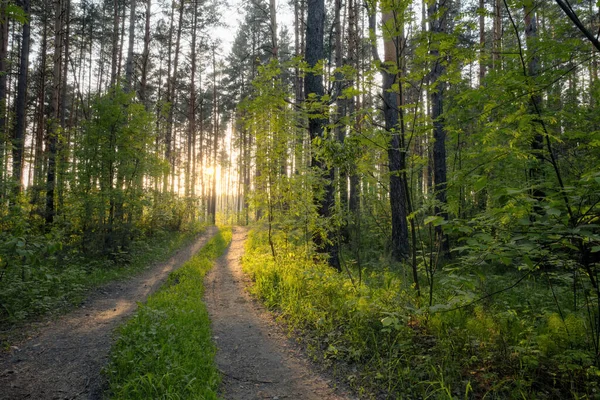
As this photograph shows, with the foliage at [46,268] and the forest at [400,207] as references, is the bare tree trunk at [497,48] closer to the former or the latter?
the forest at [400,207]

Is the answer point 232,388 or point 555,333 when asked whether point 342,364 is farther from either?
point 555,333

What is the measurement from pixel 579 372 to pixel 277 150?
7.66 m

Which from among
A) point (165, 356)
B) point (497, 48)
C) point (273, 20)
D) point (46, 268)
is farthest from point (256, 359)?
point (273, 20)

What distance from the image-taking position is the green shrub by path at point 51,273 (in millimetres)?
4539

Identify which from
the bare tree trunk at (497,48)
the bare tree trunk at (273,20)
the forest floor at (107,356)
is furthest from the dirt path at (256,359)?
the bare tree trunk at (273,20)

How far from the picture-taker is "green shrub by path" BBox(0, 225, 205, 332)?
4.54 meters

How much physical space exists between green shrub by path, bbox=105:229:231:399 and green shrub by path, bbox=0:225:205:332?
1.55m

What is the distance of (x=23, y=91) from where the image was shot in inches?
481

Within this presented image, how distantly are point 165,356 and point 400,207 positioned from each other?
7802mm

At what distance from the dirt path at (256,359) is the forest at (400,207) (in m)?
0.31

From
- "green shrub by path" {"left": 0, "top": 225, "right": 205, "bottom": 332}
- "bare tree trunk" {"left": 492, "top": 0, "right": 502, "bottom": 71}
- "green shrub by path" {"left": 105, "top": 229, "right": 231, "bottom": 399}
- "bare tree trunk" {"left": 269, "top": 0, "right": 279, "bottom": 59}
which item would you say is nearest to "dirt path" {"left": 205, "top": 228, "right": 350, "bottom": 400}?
"green shrub by path" {"left": 105, "top": 229, "right": 231, "bottom": 399}

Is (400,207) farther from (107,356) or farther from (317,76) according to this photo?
(107,356)

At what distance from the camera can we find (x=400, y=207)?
31.8 feet

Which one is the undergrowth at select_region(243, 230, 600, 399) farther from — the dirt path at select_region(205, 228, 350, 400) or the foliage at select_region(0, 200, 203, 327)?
the foliage at select_region(0, 200, 203, 327)
